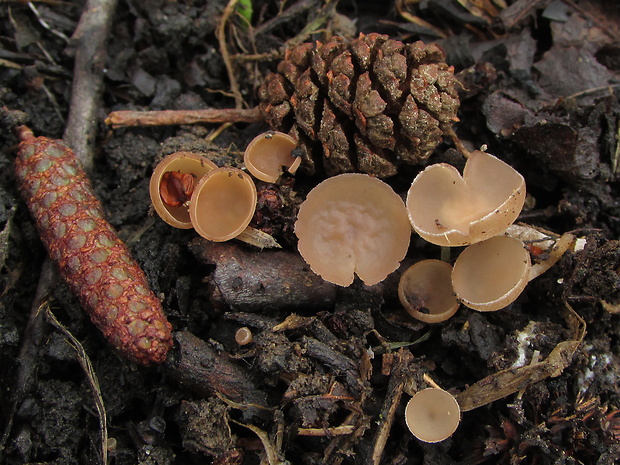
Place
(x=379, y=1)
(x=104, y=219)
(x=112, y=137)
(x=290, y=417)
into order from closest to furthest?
(x=290, y=417)
(x=104, y=219)
(x=112, y=137)
(x=379, y=1)

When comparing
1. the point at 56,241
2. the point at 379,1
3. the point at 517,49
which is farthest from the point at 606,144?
the point at 56,241

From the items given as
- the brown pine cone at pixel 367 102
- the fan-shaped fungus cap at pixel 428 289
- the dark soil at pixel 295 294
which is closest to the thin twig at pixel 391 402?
the dark soil at pixel 295 294

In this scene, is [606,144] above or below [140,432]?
above

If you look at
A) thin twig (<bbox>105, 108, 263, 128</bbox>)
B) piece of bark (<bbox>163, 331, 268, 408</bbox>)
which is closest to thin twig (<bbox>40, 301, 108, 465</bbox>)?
piece of bark (<bbox>163, 331, 268, 408</bbox>)

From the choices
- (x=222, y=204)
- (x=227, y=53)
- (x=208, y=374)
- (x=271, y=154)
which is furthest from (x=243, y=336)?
(x=227, y=53)

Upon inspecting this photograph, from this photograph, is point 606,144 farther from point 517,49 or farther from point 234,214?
point 234,214

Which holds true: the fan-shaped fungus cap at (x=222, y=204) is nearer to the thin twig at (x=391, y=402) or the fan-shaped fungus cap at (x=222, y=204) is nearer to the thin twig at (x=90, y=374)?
the thin twig at (x=90, y=374)

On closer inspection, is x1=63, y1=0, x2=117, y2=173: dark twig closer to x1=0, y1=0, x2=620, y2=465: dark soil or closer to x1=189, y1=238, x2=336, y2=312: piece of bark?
x1=0, y1=0, x2=620, y2=465: dark soil
